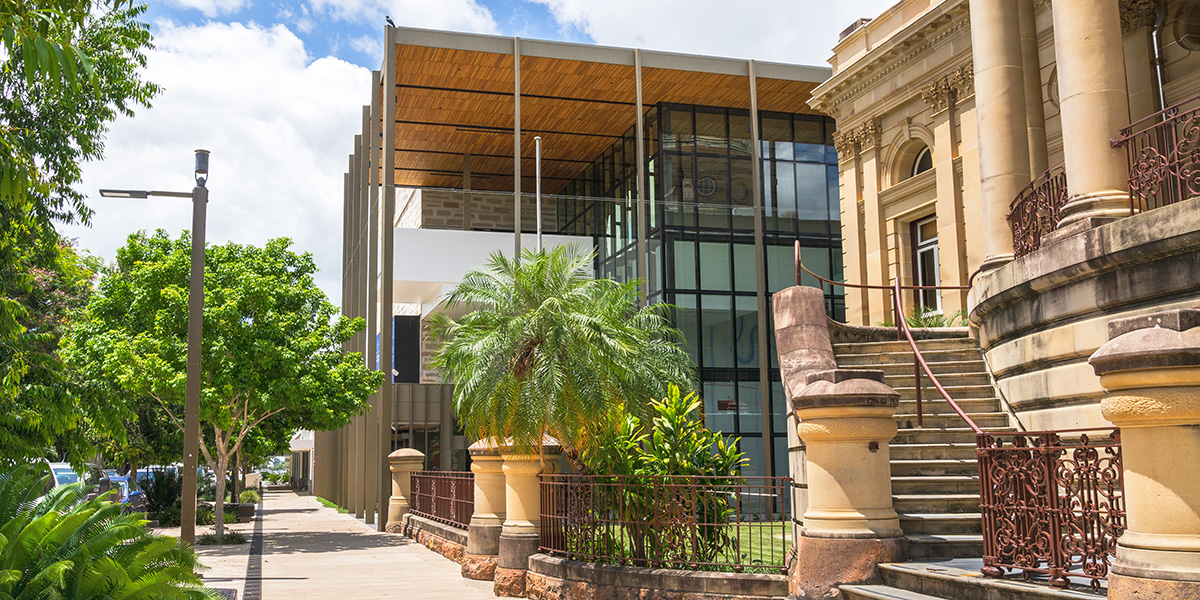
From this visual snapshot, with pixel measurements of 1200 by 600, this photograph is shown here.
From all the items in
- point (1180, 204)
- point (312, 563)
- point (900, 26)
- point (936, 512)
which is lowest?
point (312, 563)

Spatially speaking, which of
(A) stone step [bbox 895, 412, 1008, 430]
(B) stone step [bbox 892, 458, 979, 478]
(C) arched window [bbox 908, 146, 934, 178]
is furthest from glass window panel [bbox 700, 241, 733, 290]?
(B) stone step [bbox 892, 458, 979, 478]

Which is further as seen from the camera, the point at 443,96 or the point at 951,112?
the point at 443,96

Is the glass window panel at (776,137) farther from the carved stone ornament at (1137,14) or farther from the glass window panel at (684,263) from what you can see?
the carved stone ornament at (1137,14)

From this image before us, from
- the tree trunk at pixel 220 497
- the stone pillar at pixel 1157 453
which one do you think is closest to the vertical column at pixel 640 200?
the tree trunk at pixel 220 497

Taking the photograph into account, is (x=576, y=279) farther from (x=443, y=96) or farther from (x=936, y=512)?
(x=443, y=96)

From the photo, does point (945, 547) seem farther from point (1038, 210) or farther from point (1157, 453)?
point (1038, 210)

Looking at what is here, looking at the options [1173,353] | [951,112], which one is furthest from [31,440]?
[951,112]

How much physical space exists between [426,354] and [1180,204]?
30681 millimetres

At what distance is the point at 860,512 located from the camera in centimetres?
913

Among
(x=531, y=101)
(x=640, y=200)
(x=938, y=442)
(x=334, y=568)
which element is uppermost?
(x=531, y=101)

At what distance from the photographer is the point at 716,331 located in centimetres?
2906

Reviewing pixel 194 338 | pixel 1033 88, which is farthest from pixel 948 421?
pixel 1033 88

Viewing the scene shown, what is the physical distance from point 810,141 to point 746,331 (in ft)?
23.4

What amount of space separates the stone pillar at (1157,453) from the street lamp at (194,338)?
32.5 feet
